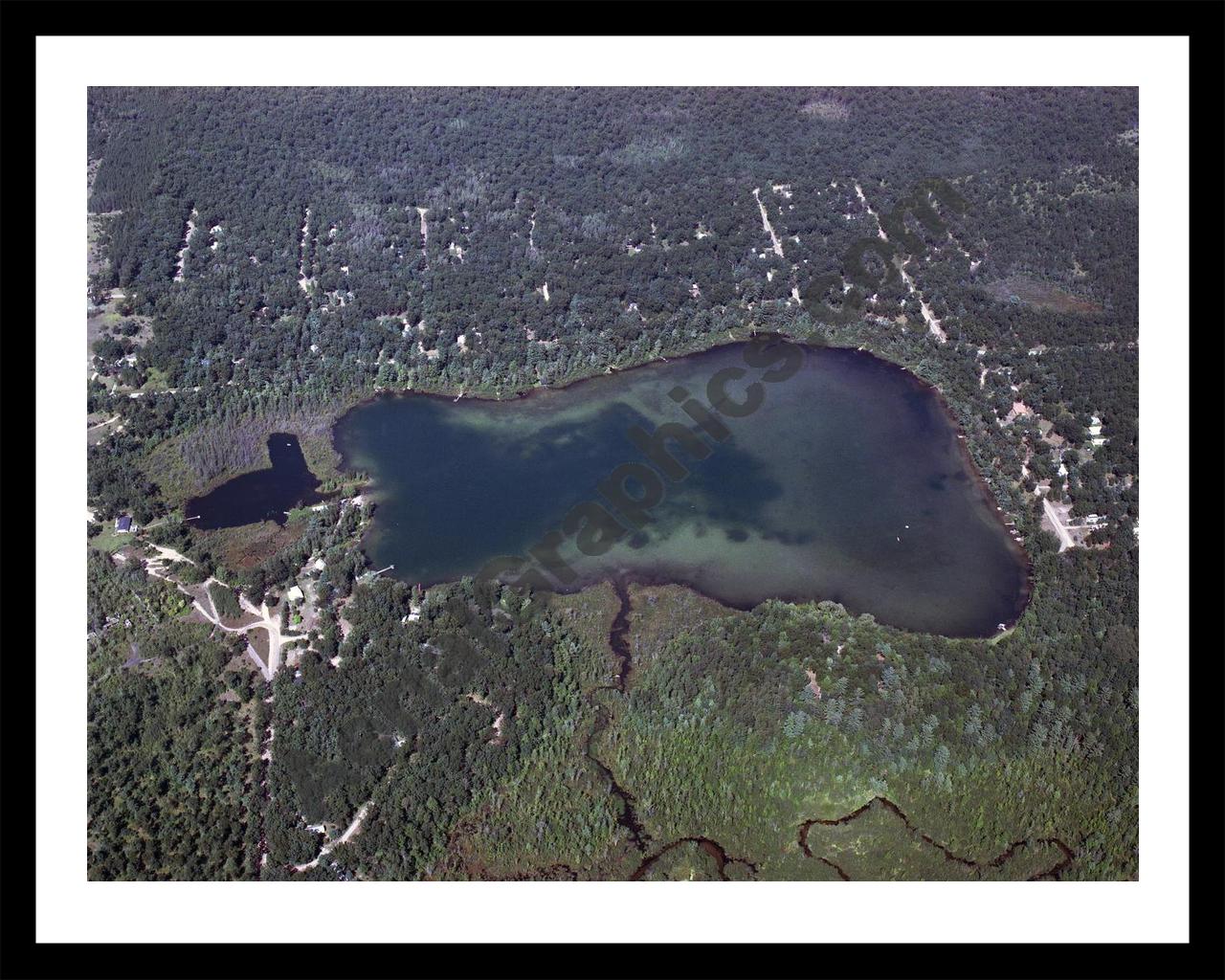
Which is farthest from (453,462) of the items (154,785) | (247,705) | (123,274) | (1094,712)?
(1094,712)

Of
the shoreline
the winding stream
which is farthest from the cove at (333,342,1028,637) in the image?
the winding stream

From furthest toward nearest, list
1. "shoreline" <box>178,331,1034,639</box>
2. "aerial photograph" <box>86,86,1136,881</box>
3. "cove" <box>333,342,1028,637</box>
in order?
"cove" <box>333,342,1028,637</box>
"shoreline" <box>178,331,1034,639</box>
"aerial photograph" <box>86,86,1136,881</box>

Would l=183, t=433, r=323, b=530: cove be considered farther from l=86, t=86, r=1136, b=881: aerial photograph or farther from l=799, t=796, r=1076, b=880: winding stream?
l=799, t=796, r=1076, b=880: winding stream

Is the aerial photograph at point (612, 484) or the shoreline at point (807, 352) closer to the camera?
the aerial photograph at point (612, 484)

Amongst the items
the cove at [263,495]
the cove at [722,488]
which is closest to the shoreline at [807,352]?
the cove at [722,488]

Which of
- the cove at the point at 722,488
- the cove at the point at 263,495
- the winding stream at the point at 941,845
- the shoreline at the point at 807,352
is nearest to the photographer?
the winding stream at the point at 941,845

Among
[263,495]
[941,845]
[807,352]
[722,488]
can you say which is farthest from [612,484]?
[941,845]

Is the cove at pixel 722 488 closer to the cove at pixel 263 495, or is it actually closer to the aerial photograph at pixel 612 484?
the aerial photograph at pixel 612 484
